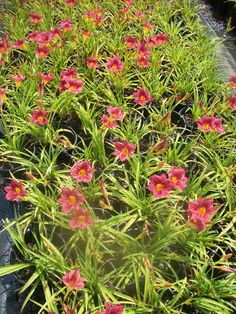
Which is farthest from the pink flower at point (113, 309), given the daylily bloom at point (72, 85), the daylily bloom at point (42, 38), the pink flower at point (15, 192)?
the daylily bloom at point (42, 38)

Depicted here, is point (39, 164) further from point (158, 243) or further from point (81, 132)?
point (158, 243)

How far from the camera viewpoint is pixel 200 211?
5.89ft

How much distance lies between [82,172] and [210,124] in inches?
35.4

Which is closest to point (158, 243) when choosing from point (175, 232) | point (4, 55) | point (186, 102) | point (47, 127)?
point (175, 232)

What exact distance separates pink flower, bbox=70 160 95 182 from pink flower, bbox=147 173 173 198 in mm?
327

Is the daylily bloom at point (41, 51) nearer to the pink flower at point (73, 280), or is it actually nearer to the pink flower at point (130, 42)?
the pink flower at point (130, 42)

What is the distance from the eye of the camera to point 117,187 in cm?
217

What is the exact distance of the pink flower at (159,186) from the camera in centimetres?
187

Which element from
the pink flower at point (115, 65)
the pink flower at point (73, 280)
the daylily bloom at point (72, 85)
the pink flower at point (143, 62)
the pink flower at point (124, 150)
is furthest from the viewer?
the pink flower at point (143, 62)

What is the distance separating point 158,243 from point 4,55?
86.8 inches

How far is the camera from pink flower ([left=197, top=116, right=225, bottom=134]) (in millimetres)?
2379

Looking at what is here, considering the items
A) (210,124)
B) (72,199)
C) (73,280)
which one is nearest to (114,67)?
(210,124)

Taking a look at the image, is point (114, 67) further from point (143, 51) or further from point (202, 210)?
point (202, 210)

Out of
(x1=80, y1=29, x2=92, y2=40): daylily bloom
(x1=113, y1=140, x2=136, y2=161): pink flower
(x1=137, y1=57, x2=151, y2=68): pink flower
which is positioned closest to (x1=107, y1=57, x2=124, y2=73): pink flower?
(x1=137, y1=57, x2=151, y2=68): pink flower
